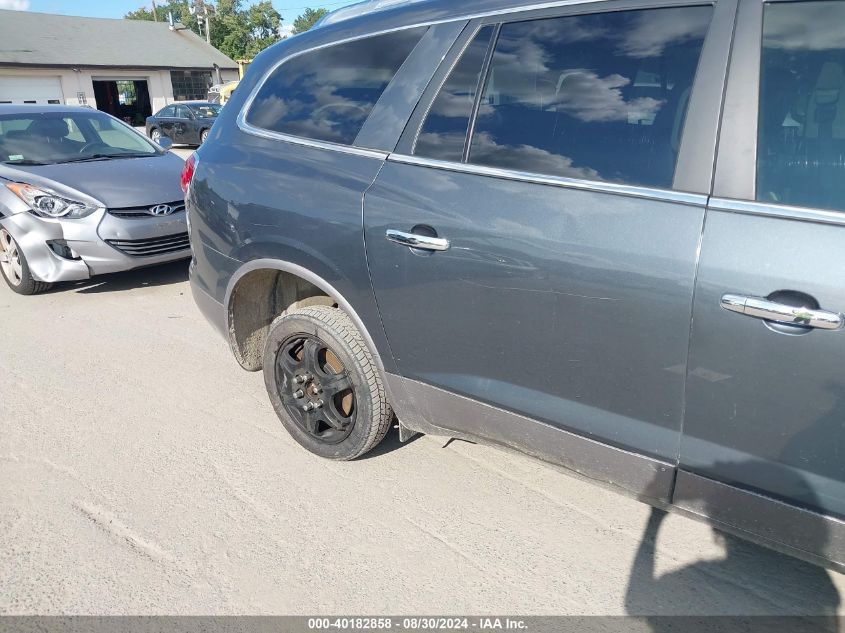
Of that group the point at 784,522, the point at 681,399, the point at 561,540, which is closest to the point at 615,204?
the point at 681,399

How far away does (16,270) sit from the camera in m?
5.72

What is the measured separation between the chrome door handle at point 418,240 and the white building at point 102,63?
109ft

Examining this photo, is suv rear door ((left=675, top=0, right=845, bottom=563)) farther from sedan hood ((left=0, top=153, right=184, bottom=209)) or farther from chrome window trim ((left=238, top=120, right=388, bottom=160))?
sedan hood ((left=0, top=153, right=184, bottom=209))

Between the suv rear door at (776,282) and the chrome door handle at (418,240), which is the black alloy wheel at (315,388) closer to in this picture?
the chrome door handle at (418,240)

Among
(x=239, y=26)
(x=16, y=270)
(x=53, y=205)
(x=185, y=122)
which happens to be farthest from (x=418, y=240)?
(x=239, y=26)

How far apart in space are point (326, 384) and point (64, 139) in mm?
5318

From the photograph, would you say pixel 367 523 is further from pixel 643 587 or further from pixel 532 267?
pixel 532 267

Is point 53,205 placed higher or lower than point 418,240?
lower

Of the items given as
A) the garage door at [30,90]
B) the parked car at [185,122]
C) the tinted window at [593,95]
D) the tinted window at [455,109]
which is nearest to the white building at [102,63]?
the garage door at [30,90]

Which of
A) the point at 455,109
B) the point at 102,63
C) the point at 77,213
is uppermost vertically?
the point at 102,63

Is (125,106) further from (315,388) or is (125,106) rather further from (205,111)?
(315,388)

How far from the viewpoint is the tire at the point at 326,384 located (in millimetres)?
2811

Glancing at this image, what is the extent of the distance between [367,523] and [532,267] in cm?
134

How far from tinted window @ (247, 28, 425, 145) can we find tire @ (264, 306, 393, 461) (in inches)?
32.8
